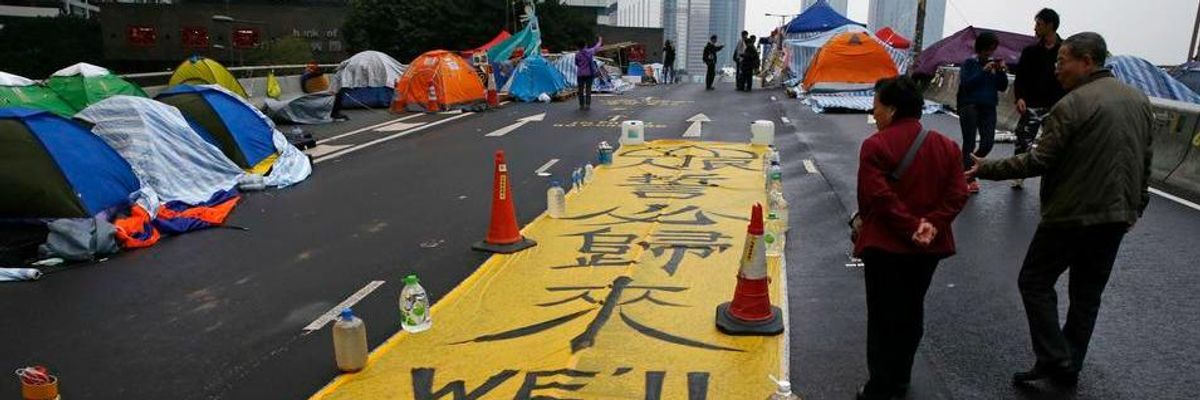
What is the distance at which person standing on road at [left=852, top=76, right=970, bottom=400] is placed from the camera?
348 centimetres

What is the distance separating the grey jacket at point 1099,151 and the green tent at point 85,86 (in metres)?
13.9

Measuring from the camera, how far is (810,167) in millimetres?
11289

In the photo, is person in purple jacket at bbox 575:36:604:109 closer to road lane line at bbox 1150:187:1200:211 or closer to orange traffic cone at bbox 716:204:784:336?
road lane line at bbox 1150:187:1200:211

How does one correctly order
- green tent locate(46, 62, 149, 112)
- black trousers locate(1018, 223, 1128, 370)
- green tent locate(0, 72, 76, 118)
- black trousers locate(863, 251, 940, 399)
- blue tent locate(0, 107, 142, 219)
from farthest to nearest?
green tent locate(46, 62, 149, 112) < green tent locate(0, 72, 76, 118) < blue tent locate(0, 107, 142, 219) < black trousers locate(1018, 223, 1128, 370) < black trousers locate(863, 251, 940, 399)

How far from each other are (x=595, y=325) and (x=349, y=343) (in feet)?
4.96

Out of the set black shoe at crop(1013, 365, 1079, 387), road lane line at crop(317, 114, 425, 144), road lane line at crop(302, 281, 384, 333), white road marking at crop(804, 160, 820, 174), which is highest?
black shoe at crop(1013, 365, 1079, 387)

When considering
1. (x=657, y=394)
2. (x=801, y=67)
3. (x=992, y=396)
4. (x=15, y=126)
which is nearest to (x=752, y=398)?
(x=657, y=394)

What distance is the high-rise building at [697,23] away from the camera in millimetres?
96188

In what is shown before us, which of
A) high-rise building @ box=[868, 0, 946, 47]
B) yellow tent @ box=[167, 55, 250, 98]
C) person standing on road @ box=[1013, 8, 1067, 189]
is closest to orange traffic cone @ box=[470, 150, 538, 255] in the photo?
person standing on road @ box=[1013, 8, 1067, 189]

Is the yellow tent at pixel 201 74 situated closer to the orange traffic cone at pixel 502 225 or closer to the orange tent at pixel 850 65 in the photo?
the orange traffic cone at pixel 502 225

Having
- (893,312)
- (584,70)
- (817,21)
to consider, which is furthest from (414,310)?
(817,21)

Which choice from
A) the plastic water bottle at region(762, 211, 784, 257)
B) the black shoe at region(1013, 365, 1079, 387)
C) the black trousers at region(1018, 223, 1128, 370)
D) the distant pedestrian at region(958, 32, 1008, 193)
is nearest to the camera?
the black trousers at region(1018, 223, 1128, 370)

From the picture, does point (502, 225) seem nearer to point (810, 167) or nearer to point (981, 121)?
point (981, 121)

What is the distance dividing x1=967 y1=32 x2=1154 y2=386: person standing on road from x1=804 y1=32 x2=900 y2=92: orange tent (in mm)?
20378
